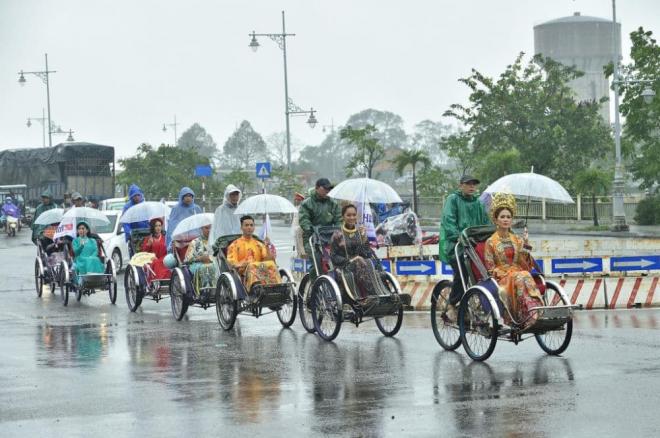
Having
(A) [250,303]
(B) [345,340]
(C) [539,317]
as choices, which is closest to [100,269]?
Answer: (A) [250,303]

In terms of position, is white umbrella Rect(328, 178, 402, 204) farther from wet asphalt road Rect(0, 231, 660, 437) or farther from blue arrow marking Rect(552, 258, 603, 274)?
blue arrow marking Rect(552, 258, 603, 274)

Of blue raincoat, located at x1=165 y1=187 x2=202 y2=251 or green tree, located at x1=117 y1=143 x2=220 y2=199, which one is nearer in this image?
blue raincoat, located at x1=165 y1=187 x2=202 y2=251

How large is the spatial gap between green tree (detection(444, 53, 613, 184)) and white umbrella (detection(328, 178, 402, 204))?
142ft

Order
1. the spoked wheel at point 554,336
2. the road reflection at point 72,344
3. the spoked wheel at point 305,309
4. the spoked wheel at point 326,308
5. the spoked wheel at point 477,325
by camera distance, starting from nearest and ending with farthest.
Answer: the spoked wheel at point 477,325
the spoked wheel at point 554,336
the road reflection at point 72,344
the spoked wheel at point 326,308
the spoked wheel at point 305,309

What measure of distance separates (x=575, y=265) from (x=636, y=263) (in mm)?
1273

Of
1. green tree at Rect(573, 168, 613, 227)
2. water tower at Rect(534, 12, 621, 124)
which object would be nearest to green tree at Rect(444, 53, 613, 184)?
green tree at Rect(573, 168, 613, 227)

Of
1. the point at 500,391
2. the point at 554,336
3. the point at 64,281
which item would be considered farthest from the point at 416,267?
the point at 500,391

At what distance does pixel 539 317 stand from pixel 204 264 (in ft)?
22.2

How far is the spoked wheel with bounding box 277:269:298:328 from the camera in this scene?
1559cm

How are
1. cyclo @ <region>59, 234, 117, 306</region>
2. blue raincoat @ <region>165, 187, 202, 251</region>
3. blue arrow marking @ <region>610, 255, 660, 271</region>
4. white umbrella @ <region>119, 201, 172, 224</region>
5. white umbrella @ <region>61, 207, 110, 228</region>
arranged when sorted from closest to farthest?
blue raincoat @ <region>165, 187, 202, 251</region>, blue arrow marking @ <region>610, 255, 660, 271</region>, cyclo @ <region>59, 234, 117, 306</region>, white umbrella @ <region>119, 201, 172, 224</region>, white umbrella @ <region>61, 207, 110, 228</region>

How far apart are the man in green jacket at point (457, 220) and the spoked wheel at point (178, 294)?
4.92 meters

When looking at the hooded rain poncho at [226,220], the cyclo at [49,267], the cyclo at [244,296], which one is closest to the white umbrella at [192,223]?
the hooded rain poncho at [226,220]

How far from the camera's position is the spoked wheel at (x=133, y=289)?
737 inches

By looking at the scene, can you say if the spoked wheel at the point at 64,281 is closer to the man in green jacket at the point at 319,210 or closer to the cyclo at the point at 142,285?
the cyclo at the point at 142,285
